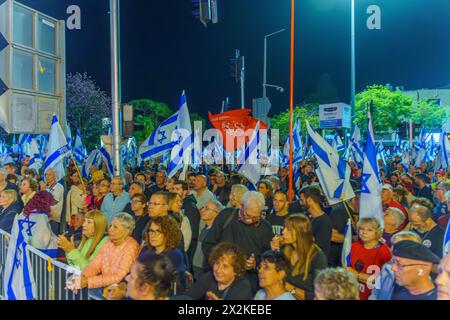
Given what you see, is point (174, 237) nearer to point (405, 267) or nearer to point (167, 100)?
point (405, 267)

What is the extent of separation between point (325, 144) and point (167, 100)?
260 feet

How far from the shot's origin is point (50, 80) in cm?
1019

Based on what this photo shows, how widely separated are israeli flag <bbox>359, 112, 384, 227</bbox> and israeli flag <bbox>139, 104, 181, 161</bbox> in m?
4.85

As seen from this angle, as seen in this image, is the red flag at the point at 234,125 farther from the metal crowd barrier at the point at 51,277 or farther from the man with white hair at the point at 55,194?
the metal crowd barrier at the point at 51,277

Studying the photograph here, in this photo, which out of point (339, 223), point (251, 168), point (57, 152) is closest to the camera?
point (339, 223)

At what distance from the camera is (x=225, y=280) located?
4.41 metres

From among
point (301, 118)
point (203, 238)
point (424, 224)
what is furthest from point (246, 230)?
point (301, 118)

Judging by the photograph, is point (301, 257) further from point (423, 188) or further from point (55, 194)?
point (423, 188)

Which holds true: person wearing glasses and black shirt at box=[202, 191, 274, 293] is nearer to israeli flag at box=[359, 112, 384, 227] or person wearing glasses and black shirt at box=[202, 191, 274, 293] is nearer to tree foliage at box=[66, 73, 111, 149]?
israeli flag at box=[359, 112, 384, 227]

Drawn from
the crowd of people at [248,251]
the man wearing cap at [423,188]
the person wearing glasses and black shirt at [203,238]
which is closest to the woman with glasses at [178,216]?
the crowd of people at [248,251]

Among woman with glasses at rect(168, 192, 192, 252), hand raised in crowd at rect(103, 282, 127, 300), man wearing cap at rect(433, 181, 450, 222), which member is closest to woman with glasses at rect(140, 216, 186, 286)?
hand raised in crowd at rect(103, 282, 127, 300)

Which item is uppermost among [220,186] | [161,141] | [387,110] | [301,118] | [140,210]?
[387,110]

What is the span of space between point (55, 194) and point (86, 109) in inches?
1903

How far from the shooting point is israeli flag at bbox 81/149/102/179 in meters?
15.7
